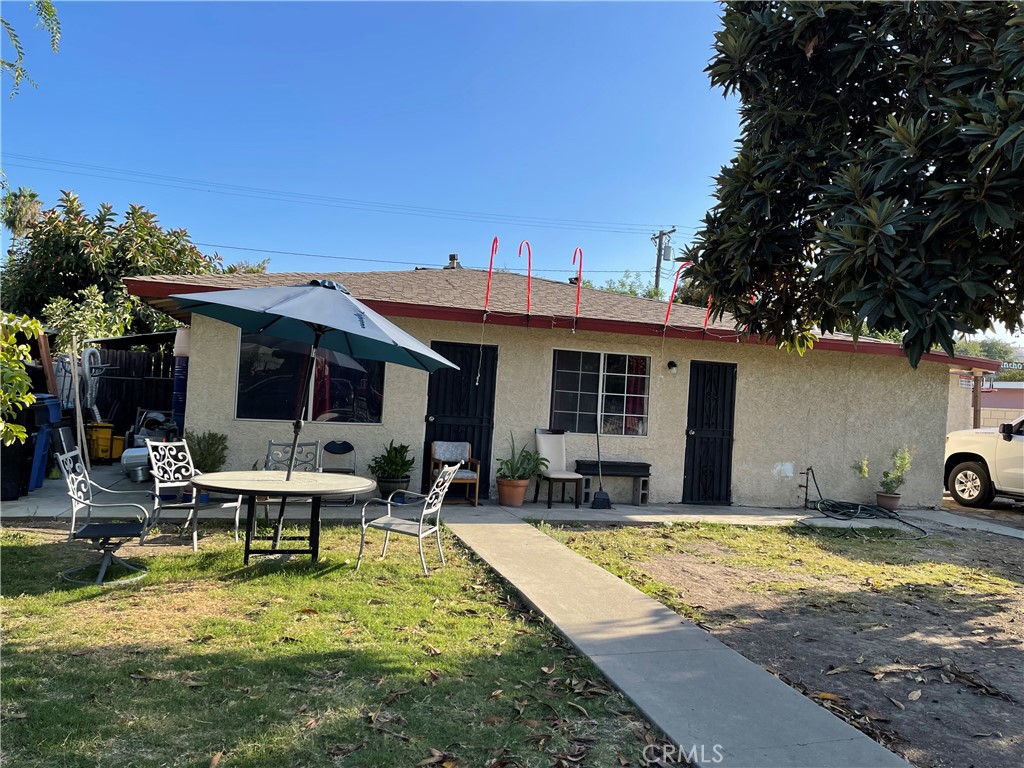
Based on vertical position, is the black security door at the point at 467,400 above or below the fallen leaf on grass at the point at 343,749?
above

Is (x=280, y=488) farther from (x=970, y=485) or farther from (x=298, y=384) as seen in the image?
(x=970, y=485)

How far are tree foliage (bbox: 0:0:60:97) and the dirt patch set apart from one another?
236 inches

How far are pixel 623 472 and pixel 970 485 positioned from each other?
26.2ft

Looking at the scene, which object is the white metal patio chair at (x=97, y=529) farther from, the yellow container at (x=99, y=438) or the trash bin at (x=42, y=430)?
the yellow container at (x=99, y=438)

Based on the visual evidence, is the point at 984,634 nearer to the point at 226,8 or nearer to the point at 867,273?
the point at 867,273

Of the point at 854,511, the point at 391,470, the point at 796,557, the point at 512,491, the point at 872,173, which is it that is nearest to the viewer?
the point at 872,173

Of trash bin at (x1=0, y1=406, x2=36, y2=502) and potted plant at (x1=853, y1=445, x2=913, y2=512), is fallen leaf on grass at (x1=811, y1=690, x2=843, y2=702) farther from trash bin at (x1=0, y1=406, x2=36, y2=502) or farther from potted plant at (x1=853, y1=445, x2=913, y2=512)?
potted plant at (x1=853, y1=445, x2=913, y2=512)

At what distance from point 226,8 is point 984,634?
1190 centimetres

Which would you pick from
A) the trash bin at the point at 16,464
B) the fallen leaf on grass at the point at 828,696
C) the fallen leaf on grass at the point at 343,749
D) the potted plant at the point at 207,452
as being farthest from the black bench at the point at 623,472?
the fallen leaf on grass at the point at 343,749

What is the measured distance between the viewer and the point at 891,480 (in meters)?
11.4

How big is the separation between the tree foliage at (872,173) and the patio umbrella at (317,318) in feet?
9.14

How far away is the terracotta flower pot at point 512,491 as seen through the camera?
9734 millimetres

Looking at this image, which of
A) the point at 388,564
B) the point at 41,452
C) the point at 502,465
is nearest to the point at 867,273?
the point at 388,564

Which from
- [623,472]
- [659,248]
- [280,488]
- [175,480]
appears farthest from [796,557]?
[659,248]
